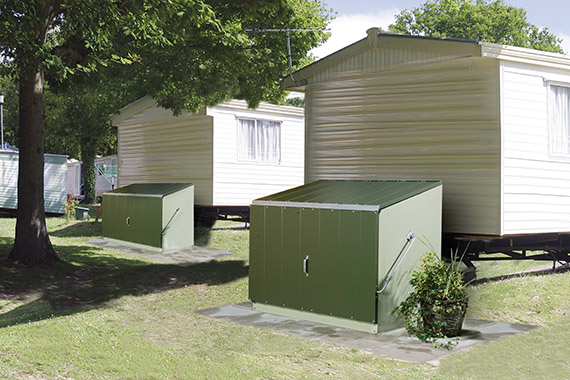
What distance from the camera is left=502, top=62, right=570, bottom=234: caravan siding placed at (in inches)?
389

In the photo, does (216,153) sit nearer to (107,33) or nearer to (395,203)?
(107,33)

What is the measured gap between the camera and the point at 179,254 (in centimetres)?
1716

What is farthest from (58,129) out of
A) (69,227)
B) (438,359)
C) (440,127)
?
(438,359)

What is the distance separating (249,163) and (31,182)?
605 centimetres

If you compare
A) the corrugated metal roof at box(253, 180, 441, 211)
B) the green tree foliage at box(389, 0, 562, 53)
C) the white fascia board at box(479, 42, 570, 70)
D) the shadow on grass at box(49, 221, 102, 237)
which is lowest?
the shadow on grass at box(49, 221, 102, 237)

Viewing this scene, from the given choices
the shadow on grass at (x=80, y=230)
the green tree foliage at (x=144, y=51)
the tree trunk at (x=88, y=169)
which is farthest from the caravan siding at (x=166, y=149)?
the tree trunk at (x=88, y=169)

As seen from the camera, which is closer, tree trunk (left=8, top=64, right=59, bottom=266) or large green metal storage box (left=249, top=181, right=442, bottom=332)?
large green metal storage box (left=249, top=181, right=442, bottom=332)

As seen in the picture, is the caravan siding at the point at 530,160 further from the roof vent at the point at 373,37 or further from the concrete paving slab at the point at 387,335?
the roof vent at the point at 373,37

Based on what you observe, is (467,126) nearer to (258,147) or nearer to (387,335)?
(387,335)

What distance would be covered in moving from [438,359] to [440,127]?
4.30 m

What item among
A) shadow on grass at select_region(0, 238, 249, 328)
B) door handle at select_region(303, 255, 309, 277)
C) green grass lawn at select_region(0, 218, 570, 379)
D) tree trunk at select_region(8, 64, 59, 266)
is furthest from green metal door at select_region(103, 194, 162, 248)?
door handle at select_region(303, 255, 309, 277)

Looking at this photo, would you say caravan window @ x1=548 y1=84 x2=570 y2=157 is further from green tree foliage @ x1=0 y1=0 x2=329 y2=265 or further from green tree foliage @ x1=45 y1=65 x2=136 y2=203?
green tree foliage @ x1=45 y1=65 x2=136 y2=203

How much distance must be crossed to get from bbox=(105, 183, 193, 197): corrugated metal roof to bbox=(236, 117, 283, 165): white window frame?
1.72m

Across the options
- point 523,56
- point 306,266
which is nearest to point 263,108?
point 523,56
